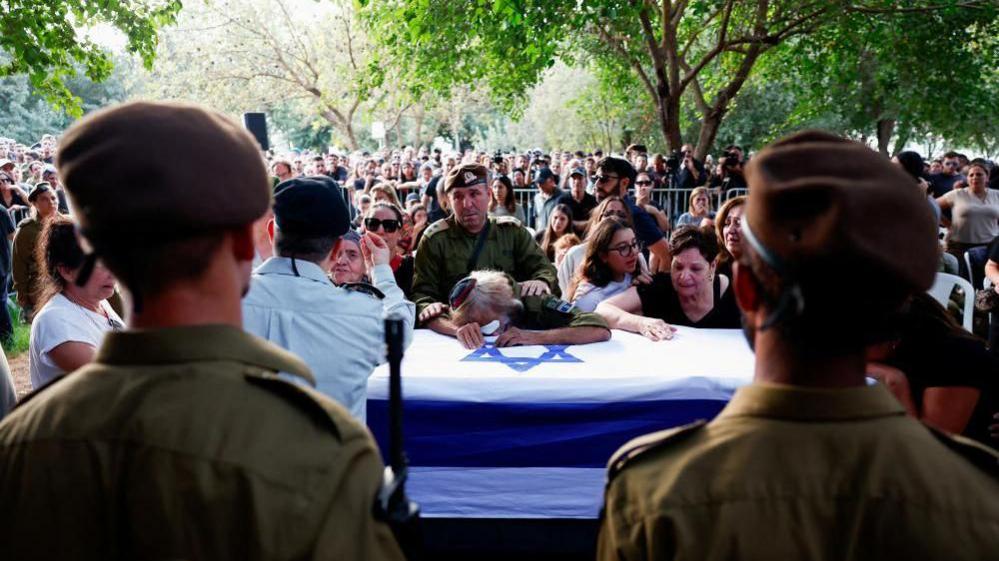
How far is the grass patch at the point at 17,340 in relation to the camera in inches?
345

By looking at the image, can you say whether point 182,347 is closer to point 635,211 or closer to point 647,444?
point 647,444

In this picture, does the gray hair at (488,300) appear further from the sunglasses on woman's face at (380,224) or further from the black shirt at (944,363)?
the black shirt at (944,363)

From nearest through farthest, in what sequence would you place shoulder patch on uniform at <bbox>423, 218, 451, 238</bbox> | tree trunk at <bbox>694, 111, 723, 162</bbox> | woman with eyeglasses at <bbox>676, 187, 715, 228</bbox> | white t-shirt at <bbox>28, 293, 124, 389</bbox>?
white t-shirt at <bbox>28, 293, 124, 389</bbox> < shoulder patch on uniform at <bbox>423, 218, 451, 238</bbox> < woman with eyeglasses at <bbox>676, 187, 715, 228</bbox> < tree trunk at <bbox>694, 111, 723, 162</bbox>

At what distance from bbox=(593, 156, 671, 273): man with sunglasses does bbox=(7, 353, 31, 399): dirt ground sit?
16.8 feet

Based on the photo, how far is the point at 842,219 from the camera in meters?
1.24

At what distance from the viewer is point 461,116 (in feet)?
172

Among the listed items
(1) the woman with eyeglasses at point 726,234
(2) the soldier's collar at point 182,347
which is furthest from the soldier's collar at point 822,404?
(1) the woman with eyeglasses at point 726,234

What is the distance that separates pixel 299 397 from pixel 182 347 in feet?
0.63

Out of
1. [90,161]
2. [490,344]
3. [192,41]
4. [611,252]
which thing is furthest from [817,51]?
[192,41]

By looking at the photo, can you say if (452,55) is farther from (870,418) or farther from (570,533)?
(870,418)

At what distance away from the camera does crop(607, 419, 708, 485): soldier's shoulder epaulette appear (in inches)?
54.8

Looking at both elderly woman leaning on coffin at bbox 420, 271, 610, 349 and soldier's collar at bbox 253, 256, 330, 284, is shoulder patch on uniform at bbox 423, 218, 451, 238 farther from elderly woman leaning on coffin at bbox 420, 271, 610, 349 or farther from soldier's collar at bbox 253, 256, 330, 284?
soldier's collar at bbox 253, 256, 330, 284

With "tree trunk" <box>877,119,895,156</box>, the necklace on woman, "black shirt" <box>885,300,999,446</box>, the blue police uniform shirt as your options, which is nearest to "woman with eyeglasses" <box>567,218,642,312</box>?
"black shirt" <box>885,300,999,446</box>

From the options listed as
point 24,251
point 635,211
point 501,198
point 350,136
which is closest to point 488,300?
point 635,211
